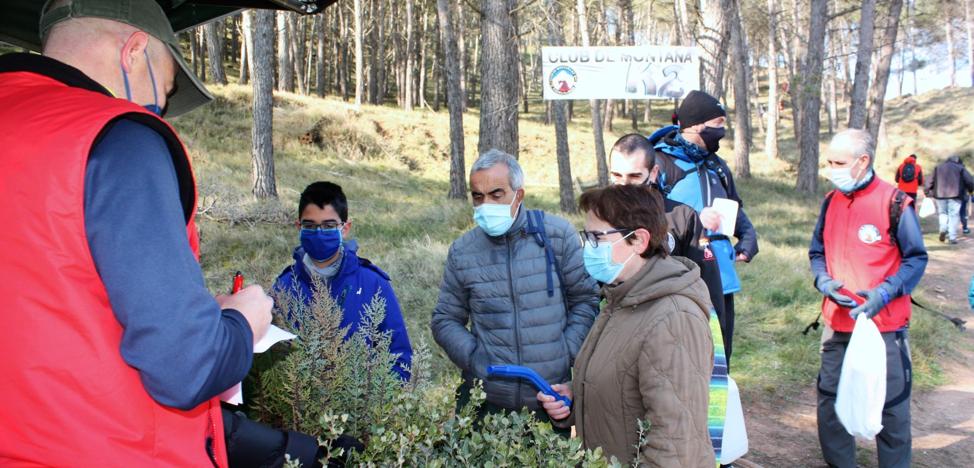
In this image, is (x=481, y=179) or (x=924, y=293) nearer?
(x=481, y=179)

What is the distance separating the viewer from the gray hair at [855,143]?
13.4ft

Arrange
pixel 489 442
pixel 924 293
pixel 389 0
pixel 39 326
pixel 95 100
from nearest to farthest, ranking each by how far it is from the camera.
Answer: pixel 39 326 < pixel 95 100 < pixel 489 442 < pixel 924 293 < pixel 389 0

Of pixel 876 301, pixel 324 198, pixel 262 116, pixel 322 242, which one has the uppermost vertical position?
pixel 262 116

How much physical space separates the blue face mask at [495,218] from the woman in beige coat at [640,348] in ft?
1.68

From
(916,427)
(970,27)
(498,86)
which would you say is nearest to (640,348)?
(916,427)

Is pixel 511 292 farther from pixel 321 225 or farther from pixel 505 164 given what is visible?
pixel 321 225

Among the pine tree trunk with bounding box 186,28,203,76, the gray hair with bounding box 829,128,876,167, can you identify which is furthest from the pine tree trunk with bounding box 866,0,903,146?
the pine tree trunk with bounding box 186,28,203,76

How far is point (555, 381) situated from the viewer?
3229 millimetres

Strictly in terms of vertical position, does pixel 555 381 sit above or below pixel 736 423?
above

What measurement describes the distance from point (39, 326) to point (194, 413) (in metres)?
0.33

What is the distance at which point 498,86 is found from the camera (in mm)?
7504

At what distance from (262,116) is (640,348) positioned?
12231 mm

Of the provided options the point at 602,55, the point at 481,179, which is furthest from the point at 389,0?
the point at 481,179

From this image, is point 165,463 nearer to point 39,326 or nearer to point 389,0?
point 39,326
